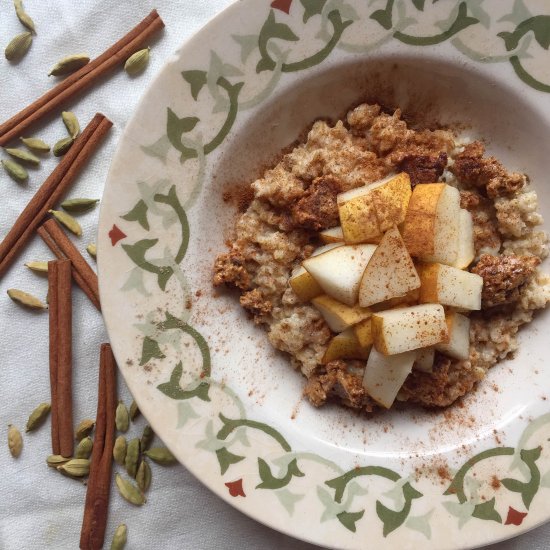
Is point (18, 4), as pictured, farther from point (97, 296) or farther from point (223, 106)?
point (97, 296)

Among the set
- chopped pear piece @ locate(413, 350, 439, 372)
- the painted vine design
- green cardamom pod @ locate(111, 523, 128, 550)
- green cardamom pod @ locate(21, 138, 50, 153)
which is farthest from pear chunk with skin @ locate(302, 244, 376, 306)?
green cardamom pod @ locate(111, 523, 128, 550)

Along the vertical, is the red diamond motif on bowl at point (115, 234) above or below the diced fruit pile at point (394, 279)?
above

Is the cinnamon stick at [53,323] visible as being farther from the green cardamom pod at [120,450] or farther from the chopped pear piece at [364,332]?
the chopped pear piece at [364,332]

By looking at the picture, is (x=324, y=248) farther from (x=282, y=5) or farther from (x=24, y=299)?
(x=24, y=299)

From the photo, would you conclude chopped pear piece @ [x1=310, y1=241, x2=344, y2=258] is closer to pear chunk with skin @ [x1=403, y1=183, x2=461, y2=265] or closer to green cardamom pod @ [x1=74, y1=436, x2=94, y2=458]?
pear chunk with skin @ [x1=403, y1=183, x2=461, y2=265]

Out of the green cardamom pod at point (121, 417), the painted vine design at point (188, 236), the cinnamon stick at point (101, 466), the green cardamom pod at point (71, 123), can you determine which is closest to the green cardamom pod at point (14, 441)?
the cinnamon stick at point (101, 466)

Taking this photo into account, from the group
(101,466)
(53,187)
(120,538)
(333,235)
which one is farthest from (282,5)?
(120,538)
